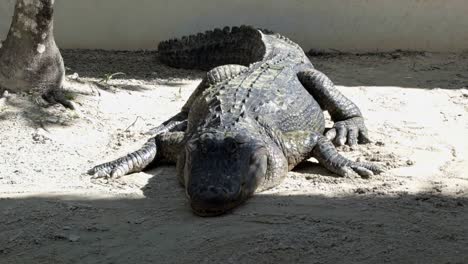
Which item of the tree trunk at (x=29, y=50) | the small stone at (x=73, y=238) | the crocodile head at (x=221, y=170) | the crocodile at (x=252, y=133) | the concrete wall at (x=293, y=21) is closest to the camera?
the small stone at (x=73, y=238)

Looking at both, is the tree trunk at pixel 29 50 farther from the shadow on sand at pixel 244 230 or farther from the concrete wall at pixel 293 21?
the concrete wall at pixel 293 21

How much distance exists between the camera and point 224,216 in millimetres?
4430

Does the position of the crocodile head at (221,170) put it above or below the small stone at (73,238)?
above

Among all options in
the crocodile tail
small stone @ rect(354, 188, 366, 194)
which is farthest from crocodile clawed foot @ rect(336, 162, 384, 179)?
the crocodile tail

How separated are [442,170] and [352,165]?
66 centimetres

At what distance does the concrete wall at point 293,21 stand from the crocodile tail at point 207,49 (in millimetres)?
529

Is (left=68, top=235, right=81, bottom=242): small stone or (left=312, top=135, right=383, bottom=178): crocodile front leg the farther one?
(left=312, top=135, right=383, bottom=178): crocodile front leg

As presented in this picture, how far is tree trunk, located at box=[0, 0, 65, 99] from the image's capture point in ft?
21.1

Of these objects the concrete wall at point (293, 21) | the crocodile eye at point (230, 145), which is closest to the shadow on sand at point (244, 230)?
the crocodile eye at point (230, 145)

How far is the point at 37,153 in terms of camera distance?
5.70m

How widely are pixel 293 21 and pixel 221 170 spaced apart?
187 inches

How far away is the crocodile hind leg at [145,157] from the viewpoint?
5.36 m

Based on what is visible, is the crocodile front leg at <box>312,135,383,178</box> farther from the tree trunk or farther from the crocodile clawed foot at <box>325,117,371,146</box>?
the tree trunk

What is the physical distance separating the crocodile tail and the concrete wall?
53 cm
